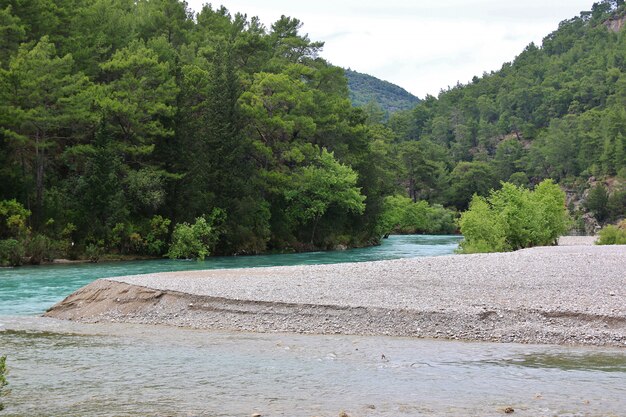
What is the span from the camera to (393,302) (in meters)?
19.7

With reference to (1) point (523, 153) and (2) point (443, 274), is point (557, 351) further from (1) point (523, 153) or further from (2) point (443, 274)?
(1) point (523, 153)

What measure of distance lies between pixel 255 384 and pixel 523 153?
159 m

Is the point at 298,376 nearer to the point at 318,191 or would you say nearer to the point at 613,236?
the point at 613,236

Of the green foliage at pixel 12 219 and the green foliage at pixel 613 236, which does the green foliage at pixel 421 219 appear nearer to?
the green foliage at pixel 613 236

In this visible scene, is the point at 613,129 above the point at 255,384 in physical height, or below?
above

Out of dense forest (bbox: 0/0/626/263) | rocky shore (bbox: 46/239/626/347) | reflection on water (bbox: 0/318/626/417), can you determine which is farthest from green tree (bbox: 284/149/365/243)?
reflection on water (bbox: 0/318/626/417)

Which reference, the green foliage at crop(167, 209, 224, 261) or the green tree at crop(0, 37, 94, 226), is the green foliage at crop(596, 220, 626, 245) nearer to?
the green foliage at crop(167, 209, 224, 261)

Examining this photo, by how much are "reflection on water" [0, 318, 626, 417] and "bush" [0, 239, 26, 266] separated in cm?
2510

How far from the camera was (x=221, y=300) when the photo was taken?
20.7 meters

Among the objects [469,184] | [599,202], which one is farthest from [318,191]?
[469,184]

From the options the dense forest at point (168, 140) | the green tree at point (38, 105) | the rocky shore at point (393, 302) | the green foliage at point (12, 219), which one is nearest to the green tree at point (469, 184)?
the dense forest at point (168, 140)

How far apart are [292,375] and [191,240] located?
37389 mm

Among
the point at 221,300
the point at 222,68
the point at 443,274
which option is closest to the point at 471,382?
the point at 221,300

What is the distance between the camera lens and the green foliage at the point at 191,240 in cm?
4984
